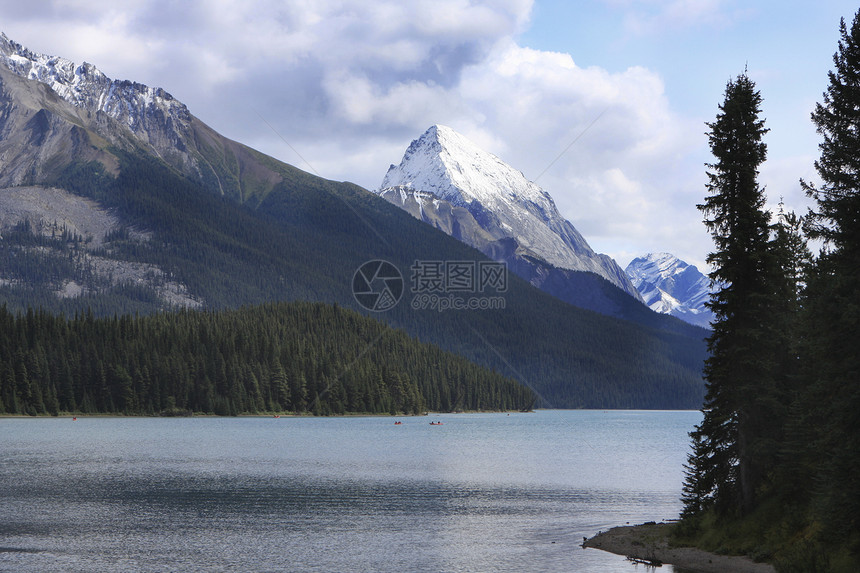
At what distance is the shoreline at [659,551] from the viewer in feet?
151

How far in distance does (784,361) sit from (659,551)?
13.4 meters

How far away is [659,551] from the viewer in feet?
169

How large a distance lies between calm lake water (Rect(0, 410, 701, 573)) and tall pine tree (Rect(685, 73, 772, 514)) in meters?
8.43

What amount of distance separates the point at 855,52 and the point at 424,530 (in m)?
40.8

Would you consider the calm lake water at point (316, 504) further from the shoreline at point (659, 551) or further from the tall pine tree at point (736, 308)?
the tall pine tree at point (736, 308)

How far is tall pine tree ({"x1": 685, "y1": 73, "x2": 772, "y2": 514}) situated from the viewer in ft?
164

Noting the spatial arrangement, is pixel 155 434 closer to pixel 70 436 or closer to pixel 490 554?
pixel 70 436

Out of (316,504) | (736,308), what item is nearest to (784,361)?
(736,308)

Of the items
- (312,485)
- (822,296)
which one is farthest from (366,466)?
(822,296)

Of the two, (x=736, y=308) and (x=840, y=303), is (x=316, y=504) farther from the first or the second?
(x=840, y=303)

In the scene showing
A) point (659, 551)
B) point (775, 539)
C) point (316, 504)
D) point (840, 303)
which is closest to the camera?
point (840, 303)

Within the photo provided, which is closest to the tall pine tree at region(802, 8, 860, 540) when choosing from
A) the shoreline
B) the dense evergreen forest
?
the dense evergreen forest

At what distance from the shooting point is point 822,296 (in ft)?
130

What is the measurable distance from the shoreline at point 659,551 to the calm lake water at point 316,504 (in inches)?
62.9
